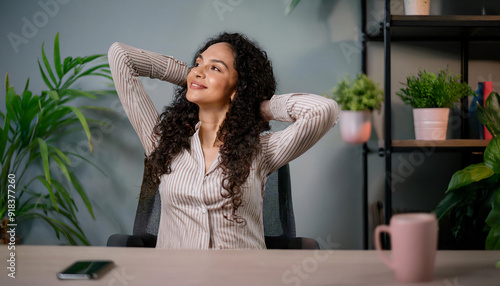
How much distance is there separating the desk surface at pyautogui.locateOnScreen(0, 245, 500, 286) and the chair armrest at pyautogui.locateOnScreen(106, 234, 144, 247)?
1.47 ft

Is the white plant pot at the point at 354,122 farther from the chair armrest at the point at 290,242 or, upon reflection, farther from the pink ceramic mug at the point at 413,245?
the pink ceramic mug at the point at 413,245

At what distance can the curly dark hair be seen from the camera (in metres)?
1.37

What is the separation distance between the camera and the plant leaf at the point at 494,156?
170 centimetres

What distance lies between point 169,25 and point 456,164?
1.67 metres

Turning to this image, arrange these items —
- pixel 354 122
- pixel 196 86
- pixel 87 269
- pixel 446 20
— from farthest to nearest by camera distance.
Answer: pixel 446 20, pixel 354 122, pixel 196 86, pixel 87 269

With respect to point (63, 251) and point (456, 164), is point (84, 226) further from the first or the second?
point (456, 164)

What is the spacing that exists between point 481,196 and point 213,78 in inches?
48.8

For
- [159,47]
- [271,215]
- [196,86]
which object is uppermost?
[159,47]

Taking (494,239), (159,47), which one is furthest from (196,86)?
(494,239)

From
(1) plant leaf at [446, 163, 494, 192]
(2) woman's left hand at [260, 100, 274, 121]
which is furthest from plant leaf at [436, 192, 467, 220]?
(2) woman's left hand at [260, 100, 274, 121]

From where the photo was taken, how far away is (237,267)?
727 mm

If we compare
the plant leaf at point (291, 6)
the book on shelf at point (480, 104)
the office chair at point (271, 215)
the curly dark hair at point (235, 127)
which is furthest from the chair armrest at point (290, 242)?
the plant leaf at point (291, 6)

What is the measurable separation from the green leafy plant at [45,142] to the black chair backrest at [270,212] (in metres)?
0.52

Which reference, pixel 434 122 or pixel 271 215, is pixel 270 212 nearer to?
pixel 271 215
